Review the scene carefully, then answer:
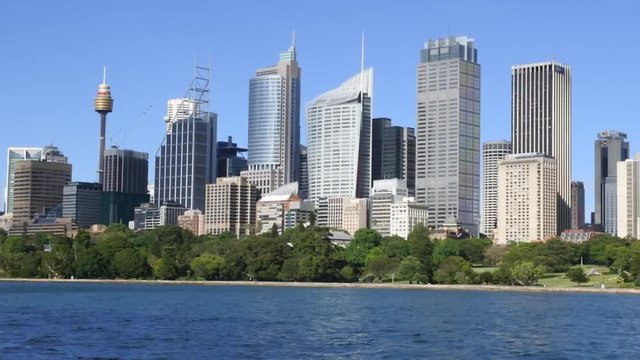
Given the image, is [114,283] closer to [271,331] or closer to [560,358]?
[271,331]

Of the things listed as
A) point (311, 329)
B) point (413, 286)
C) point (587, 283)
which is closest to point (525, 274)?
point (587, 283)

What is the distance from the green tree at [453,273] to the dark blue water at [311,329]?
5624 centimetres

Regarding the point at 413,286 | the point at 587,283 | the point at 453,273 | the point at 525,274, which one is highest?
the point at 525,274

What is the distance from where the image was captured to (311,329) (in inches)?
3273

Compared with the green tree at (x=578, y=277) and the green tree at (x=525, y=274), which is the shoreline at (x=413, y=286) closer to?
the green tree at (x=525, y=274)

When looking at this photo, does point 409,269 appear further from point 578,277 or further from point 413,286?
point 578,277

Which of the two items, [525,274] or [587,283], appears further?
[587,283]

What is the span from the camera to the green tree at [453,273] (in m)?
186

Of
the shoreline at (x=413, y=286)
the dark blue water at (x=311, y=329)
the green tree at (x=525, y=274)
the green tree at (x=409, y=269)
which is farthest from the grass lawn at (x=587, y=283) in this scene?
the dark blue water at (x=311, y=329)

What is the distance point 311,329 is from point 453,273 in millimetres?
107770

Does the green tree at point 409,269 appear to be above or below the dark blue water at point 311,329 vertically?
above

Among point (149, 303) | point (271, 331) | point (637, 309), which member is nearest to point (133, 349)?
point (271, 331)

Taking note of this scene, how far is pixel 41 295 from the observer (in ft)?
454

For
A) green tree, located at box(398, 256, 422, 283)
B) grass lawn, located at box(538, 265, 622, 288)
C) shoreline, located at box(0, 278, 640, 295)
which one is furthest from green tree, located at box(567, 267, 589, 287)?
green tree, located at box(398, 256, 422, 283)
